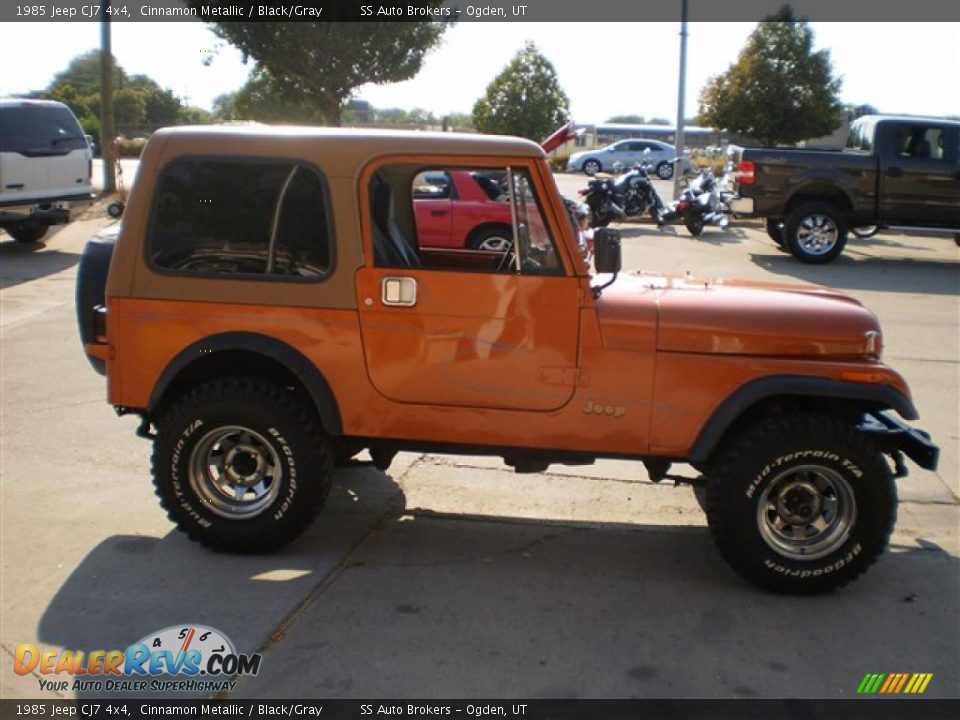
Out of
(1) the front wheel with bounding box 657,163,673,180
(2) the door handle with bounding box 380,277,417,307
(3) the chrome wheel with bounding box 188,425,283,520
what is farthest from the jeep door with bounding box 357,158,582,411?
(1) the front wheel with bounding box 657,163,673,180

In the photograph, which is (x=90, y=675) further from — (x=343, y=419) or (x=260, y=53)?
(x=260, y=53)

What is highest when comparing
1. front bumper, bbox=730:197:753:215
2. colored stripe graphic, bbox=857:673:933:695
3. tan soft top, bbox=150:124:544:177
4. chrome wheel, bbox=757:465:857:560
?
tan soft top, bbox=150:124:544:177

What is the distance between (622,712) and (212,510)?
87.3 inches

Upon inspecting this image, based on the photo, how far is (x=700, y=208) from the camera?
18047 millimetres

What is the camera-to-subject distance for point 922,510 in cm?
569

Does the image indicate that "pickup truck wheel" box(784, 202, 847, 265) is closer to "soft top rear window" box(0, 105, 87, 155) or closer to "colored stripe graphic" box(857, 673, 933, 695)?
"soft top rear window" box(0, 105, 87, 155)

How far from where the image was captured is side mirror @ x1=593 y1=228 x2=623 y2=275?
4461 millimetres

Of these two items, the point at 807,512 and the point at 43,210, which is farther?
the point at 43,210

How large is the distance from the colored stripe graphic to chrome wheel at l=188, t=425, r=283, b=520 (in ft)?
8.79

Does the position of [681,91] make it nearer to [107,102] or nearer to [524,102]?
[107,102]

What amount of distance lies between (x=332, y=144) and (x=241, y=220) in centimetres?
56

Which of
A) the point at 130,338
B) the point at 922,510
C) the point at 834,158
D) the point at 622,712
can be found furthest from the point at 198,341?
the point at 834,158

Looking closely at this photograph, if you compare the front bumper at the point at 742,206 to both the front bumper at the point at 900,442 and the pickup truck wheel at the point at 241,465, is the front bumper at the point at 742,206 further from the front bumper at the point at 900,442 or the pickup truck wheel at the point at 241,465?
the pickup truck wheel at the point at 241,465

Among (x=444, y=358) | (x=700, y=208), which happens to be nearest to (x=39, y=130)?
(x=700, y=208)
